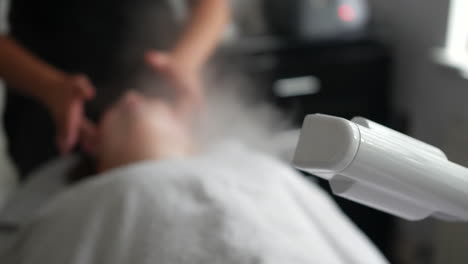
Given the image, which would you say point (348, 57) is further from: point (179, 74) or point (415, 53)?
point (179, 74)

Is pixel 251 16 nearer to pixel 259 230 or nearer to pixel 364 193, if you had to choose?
pixel 259 230

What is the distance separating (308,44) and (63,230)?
1.05 metres

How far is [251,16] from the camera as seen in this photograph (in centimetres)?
172

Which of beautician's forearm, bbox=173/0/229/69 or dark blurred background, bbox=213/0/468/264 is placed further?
dark blurred background, bbox=213/0/468/264

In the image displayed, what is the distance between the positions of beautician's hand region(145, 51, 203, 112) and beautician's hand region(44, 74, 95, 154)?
15 centimetres

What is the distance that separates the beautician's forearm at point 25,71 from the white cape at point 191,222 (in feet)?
0.69

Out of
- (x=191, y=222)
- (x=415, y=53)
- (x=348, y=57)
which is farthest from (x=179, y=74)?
(x=415, y=53)

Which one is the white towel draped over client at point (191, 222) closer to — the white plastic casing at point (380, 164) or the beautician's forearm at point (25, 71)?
the beautician's forearm at point (25, 71)

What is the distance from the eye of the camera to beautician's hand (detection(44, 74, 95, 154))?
0.94 metres

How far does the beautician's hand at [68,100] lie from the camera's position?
0.94 metres

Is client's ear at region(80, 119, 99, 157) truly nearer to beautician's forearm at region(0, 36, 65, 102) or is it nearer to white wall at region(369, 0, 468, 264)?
beautician's forearm at region(0, 36, 65, 102)

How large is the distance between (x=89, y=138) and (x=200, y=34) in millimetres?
382

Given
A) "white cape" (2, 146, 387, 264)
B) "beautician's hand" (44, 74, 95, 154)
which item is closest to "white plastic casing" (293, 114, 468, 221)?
"white cape" (2, 146, 387, 264)

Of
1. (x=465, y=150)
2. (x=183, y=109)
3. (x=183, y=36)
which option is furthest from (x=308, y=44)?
(x=465, y=150)
